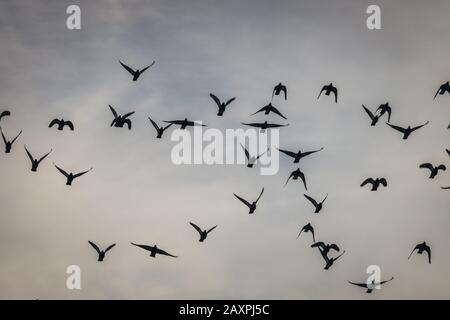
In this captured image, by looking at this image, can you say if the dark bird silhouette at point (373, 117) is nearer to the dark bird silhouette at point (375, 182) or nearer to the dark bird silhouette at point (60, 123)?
the dark bird silhouette at point (375, 182)

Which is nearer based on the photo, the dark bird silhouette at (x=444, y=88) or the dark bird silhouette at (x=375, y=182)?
the dark bird silhouette at (x=444, y=88)

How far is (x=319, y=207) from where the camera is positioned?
147 ft

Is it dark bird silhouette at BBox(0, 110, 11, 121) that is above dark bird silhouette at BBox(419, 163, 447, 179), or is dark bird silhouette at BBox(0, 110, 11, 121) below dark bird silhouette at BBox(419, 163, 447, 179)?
above

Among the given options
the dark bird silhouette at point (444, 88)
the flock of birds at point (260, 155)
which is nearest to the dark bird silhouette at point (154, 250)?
the flock of birds at point (260, 155)

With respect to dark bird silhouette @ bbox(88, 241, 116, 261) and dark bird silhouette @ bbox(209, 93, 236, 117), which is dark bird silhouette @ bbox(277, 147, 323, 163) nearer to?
dark bird silhouette @ bbox(209, 93, 236, 117)

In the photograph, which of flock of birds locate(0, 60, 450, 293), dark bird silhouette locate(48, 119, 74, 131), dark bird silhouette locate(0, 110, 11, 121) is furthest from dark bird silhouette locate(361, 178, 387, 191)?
dark bird silhouette locate(0, 110, 11, 121)

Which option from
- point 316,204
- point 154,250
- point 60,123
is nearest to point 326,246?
point 316,204

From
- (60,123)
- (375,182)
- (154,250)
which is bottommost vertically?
(154,250)

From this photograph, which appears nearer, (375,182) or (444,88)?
(444,88)

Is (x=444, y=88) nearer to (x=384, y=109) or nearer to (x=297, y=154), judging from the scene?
(x=384, y=109)

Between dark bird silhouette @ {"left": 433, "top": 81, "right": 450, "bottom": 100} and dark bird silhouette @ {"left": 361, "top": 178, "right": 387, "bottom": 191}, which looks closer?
dark bird silhouette @ {"left": 433, "top": 81, "right": 450, "bottom": 100}

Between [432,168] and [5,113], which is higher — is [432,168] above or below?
below

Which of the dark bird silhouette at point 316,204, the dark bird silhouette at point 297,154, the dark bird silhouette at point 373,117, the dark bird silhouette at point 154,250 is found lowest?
the dark bird silhouette at point 154,250

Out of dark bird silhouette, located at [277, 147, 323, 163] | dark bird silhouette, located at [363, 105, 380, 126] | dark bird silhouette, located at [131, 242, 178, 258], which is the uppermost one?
dark bird silhouette, located at [363, 105, 380, 126]
